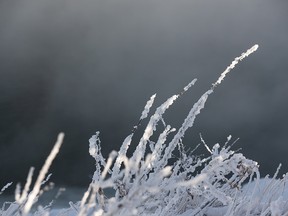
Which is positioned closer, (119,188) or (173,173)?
(119,188)

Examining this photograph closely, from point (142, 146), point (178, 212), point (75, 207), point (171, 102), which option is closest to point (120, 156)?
point (142, 146)

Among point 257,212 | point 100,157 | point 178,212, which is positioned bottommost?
point 257,212

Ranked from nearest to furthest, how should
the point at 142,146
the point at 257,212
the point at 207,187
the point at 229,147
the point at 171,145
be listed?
1. the point at 142,146
2. the point at 207,187
3. the point at 171,145
4. the point at 229,147
5. the point at 257,212

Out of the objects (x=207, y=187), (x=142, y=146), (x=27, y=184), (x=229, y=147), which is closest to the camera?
(x=27, y=184)

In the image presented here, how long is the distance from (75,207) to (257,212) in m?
0.71

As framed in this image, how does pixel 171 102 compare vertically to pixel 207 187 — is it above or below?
above

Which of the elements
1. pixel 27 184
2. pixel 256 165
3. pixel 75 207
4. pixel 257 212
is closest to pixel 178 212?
pixel 257 212

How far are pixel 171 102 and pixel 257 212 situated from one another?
2.47ft

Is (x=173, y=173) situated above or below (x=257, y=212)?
above

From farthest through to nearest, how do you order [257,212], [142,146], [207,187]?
[257,212] → [207,187] → [142,146]

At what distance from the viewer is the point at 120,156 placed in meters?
1.43

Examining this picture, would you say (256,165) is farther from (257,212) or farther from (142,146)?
(257,212)

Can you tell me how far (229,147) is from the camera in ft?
5.89

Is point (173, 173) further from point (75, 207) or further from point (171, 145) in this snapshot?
point (75, 207)
